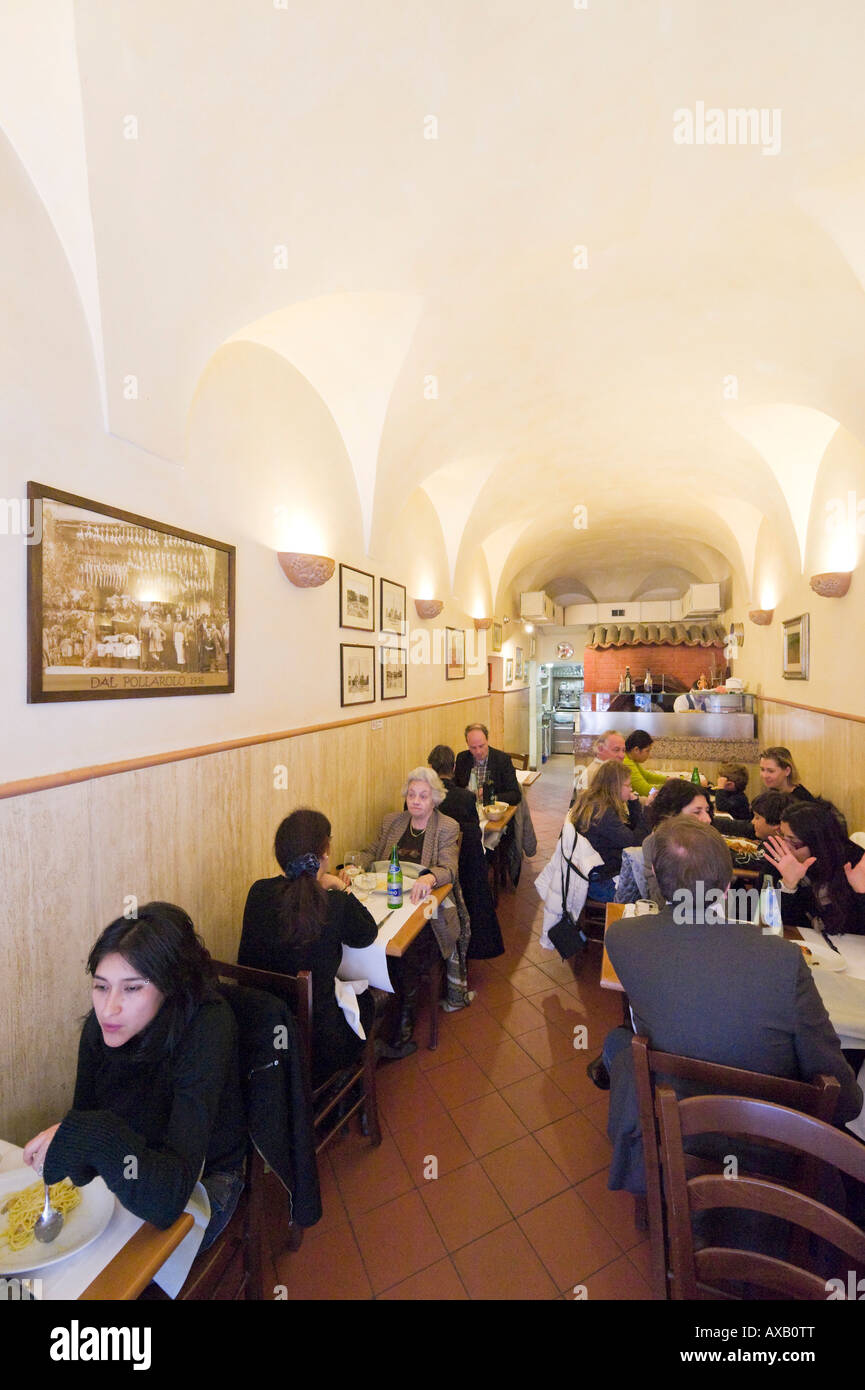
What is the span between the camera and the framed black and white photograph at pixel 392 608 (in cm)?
449

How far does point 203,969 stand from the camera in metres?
1.49

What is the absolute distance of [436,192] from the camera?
2193 millimetres

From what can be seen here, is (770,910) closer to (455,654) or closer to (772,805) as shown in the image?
(772,805)

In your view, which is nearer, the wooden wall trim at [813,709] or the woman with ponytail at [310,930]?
the woman with ponytail at [310,930]

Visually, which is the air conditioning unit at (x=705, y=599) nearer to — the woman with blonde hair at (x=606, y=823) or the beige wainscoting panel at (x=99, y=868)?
the woman with blonde hair at (x=606, y=823)

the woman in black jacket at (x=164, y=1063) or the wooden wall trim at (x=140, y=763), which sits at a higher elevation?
the wooden wall trim at (x=140, y=763)

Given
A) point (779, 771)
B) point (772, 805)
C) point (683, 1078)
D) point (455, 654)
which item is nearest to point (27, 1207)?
point (683, 1078)

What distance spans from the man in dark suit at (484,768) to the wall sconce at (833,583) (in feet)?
9.04

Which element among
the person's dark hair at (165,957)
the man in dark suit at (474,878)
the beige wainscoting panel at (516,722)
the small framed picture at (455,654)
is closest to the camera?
the person's dark hair at (165,957)

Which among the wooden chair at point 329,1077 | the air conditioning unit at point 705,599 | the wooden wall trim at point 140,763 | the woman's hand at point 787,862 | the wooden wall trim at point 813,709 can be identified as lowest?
the wooden chair at point 329,1077

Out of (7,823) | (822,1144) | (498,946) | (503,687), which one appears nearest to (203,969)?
(7,823)

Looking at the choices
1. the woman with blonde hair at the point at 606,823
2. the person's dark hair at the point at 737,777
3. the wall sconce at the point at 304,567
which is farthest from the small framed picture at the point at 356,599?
the person's dark hair at the point at 737,777
